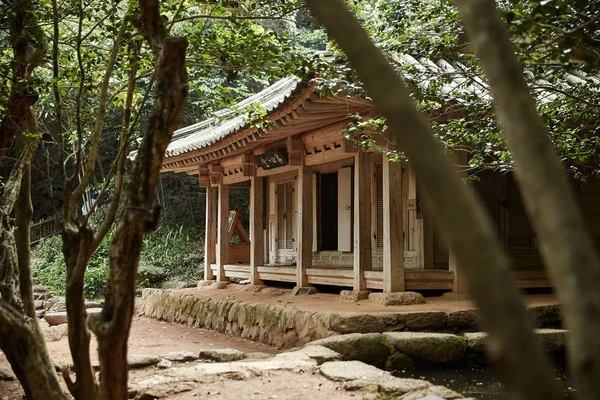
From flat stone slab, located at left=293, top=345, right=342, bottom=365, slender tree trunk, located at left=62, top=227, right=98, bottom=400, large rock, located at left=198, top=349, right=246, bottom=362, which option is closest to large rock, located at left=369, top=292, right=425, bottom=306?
flat stone slab, located at left=293, top=345, right=342, bottom=365

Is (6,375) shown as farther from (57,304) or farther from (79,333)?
(57,304)

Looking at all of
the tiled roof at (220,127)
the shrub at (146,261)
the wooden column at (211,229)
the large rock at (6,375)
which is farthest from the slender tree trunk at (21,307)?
the shrub at (146,261)

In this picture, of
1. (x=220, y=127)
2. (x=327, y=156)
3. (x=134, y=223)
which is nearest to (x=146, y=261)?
(x=220, y=127)

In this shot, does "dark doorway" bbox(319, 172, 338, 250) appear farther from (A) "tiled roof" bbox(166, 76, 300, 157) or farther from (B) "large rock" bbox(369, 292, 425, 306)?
(B) "large rock" bbox(369, 292, 425, 306)

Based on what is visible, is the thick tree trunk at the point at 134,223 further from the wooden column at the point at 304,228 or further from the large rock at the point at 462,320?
the wooden column at the point at 304,228

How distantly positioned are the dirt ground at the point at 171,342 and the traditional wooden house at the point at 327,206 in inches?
67.3

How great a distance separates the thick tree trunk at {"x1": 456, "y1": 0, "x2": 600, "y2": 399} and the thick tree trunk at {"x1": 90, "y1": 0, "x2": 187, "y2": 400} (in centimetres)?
208

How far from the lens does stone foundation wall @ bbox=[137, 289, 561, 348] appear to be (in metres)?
8.38

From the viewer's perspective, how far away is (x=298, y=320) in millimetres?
9414

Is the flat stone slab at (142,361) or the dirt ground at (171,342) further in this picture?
the dirt ground at (171,342)

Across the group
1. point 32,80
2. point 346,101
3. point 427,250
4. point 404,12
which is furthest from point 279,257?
point 32,80

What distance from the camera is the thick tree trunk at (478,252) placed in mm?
1372

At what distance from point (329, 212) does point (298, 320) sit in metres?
4.56

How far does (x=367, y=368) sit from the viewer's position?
20.7ft
